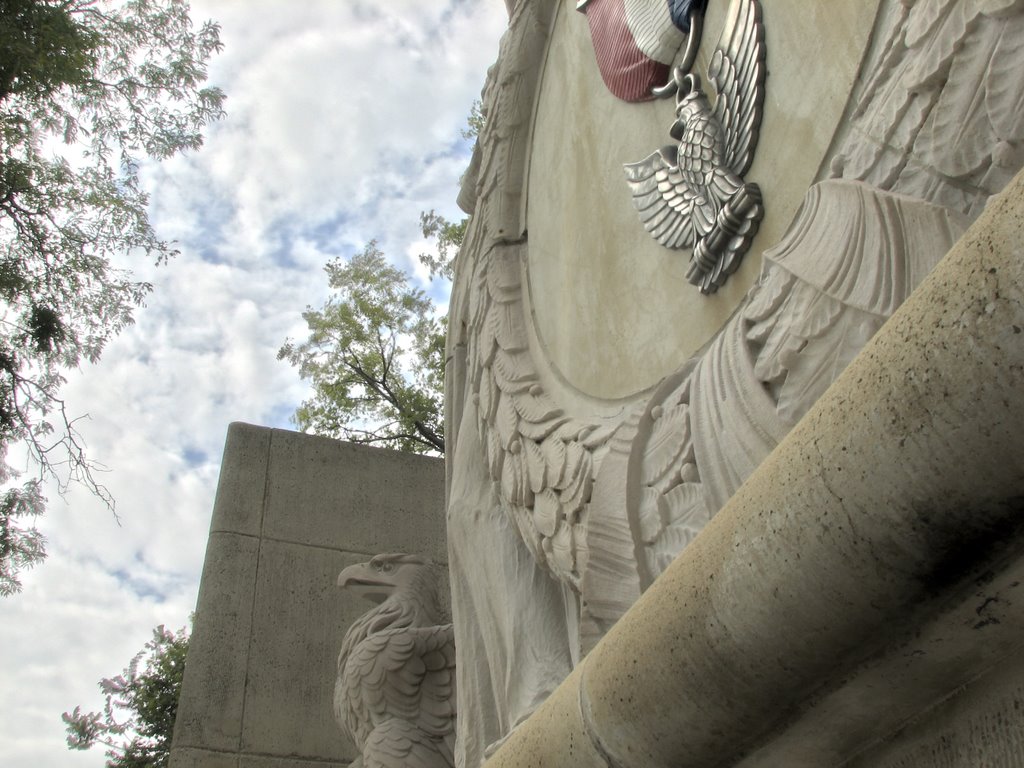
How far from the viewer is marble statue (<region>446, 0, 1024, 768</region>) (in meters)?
1.71

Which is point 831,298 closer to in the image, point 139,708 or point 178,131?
point 178,131

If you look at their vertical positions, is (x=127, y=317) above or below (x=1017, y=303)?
above

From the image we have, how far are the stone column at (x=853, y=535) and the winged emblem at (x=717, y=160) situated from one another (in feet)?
3.10

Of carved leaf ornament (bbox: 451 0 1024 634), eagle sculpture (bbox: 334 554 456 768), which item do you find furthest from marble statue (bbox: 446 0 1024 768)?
eagle sculpture (bbox: 334 554 456 768)

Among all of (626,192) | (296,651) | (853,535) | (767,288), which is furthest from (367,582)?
(853,535)

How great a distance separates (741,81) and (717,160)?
17 cm

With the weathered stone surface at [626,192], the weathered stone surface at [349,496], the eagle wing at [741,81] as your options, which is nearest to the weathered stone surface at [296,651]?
the weathered stone surface at [349,496]

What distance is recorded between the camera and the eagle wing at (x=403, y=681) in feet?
14.4

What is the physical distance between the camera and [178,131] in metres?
10.4

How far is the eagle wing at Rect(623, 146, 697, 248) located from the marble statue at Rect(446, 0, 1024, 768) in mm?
138

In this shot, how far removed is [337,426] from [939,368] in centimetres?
1369

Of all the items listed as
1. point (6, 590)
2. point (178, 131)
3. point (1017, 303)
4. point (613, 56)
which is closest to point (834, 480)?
point (1017, 303)

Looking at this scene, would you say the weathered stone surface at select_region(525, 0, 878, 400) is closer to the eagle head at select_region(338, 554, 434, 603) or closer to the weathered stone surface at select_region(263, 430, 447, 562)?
the eagle head at select_region(338, 554, 434, 603)

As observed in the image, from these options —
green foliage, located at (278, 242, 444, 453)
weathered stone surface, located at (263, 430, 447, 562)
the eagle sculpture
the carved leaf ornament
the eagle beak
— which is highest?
green foliage, located at (278, 242, 444, 453)
